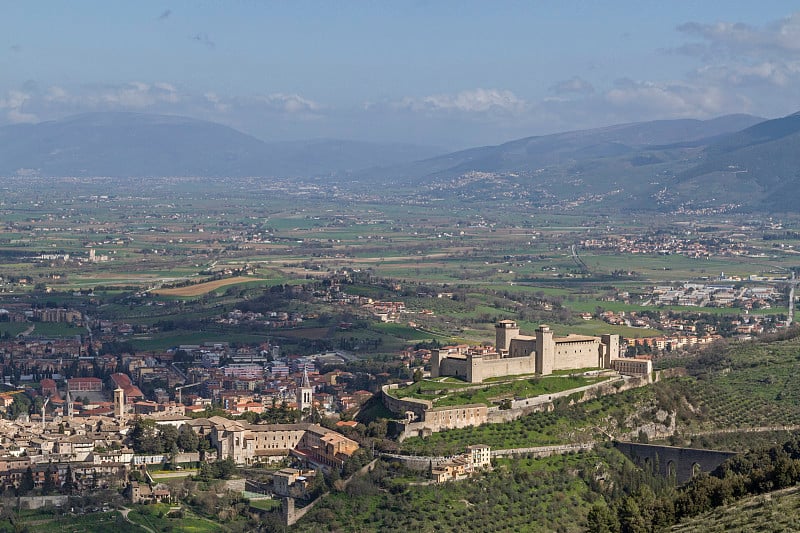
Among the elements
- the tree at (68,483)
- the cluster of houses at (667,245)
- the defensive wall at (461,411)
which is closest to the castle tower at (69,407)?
the tree at (68,483)

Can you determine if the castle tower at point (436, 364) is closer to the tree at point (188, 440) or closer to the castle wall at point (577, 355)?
the castle wall at point (577, 355)

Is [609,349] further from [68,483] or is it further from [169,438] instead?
[68,483]

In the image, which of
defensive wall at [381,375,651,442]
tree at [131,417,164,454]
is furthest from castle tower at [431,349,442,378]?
tree at [131,417,164,454]

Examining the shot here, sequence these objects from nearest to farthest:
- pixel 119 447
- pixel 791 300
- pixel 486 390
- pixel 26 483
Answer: pixel 26 483, pixel 119 447, pixel 486 390, pixel 791 300

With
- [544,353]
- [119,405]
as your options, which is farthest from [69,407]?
[544,353]

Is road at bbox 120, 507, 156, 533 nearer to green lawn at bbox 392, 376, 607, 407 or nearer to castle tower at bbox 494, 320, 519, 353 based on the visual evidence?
green lawn at bbox 392, 376, 607, 407

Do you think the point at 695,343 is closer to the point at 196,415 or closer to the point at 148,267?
the point at 196,415
